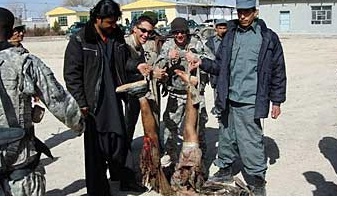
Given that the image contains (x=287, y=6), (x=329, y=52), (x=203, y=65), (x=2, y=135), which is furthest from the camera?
(x=287, y=6)

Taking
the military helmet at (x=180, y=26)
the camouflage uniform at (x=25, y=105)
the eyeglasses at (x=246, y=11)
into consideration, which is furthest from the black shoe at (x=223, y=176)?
the camouflage uniform at (x=25, y=105)

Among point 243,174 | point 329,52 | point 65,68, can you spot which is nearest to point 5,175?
point 65,68

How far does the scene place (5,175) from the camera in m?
3.29

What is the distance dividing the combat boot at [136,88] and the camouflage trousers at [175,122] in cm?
95

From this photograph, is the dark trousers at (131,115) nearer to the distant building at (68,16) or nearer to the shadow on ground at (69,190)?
the shadow on ground at (69,190)

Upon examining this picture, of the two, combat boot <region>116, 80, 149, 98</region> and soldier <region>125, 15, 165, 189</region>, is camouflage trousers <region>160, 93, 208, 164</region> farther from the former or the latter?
combat boot <region>116, 80, 149, 98</region>

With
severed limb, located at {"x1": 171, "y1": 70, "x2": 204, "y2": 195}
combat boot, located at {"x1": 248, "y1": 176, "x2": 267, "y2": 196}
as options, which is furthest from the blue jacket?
combat boot, located at {"x1": 248, "y1": 176, "x2": 267, "y2": 196}

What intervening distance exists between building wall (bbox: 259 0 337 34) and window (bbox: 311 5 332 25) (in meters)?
0.24

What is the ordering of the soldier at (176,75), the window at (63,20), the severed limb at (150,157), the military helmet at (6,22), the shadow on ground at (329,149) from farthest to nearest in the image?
the window at (63,20)
the shadow on ground at (329,149)
the soldier at (176,75)
the severed limb at (150,157)
the military helmet at (6,22)

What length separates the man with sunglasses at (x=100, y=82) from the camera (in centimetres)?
464

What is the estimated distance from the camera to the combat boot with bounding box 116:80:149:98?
15.6 feet

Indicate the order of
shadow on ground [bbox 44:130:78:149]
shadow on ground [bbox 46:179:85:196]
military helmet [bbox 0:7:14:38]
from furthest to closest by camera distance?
shadow on ground [bbox 44:130:78:149] < shadow on ground [bbox 46:179:85:196] < military helmet [bbox 0:7:14:38]

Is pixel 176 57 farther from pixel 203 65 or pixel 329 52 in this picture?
pixel 329 52

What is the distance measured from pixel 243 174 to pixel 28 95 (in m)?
3.33
